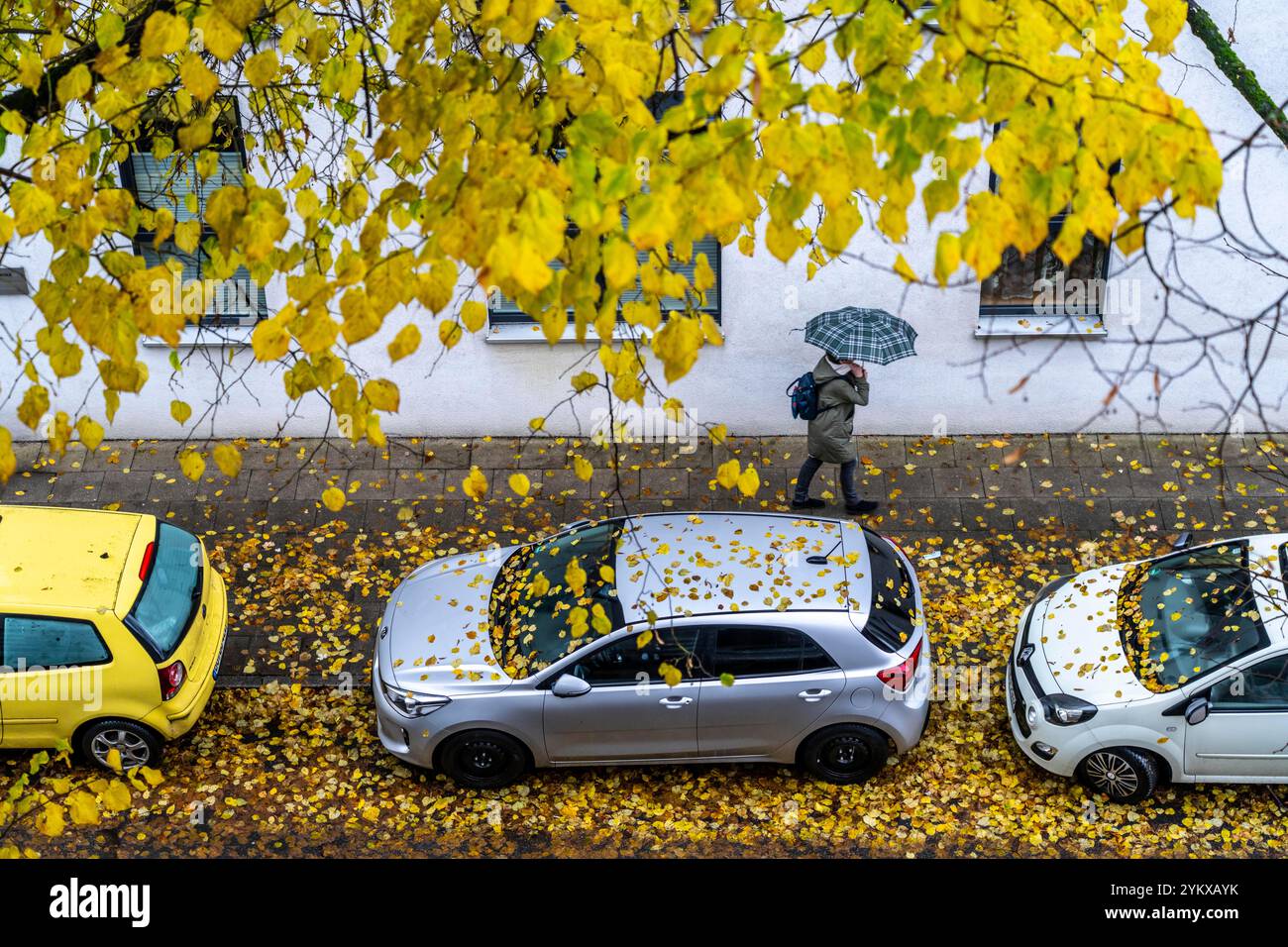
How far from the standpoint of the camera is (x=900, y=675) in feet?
25.3

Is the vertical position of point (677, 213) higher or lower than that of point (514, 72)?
lower

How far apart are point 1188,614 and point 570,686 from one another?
3.99 m

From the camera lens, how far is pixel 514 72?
5344mm

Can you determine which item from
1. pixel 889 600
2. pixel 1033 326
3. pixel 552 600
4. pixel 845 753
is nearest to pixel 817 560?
pixel 889 600

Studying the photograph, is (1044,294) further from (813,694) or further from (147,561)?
(147,561)

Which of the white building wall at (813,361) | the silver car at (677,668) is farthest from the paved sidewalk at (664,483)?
the silver car at (677,668)

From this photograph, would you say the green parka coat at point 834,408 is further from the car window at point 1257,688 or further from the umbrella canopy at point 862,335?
the car window at point 1257,688

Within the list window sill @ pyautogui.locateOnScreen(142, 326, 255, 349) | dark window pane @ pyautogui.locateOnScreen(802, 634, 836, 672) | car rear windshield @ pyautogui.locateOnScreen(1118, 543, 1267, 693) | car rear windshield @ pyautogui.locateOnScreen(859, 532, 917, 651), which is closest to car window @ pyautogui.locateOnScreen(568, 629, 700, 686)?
dark window pane @ pyautogui.locateOnScreen(802, 634, 836, 672)

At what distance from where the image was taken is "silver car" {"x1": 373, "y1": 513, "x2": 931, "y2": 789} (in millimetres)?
7684

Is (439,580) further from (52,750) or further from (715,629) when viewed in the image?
(52,750)

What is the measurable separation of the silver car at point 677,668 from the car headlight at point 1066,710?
75 cm

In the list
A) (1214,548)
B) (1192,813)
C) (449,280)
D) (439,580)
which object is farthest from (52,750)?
(1214,548)

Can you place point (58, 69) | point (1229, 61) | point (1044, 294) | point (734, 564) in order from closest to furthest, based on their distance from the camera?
point (58, 69) → point (734, 564) → point (1229, 61) → point (1044, 294)

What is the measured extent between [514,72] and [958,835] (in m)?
5.26
